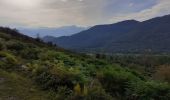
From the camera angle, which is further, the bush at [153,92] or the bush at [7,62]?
the bush at [7,62]

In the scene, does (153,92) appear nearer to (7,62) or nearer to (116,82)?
(116,82)

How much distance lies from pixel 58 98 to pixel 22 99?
39.4 inches

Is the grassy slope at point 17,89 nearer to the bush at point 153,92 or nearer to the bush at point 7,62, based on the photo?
the bush at point 7,62

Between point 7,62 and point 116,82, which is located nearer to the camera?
point 116,82

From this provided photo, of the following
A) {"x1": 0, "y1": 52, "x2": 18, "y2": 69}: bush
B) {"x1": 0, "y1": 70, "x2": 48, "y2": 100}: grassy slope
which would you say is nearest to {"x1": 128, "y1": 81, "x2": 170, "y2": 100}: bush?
{"x1": 0, "y1": 70, "x2": 48, "y2": 100}: grassy slope

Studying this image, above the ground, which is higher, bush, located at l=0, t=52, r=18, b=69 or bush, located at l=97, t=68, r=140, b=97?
bush, located at l=0, t=52, r=18, b=69

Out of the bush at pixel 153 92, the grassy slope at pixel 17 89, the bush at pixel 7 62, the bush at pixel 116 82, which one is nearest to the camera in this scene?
the bush at pixel 153 92

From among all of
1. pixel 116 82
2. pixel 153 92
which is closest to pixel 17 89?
pixel 116 82

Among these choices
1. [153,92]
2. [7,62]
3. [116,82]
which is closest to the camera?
[153,92]

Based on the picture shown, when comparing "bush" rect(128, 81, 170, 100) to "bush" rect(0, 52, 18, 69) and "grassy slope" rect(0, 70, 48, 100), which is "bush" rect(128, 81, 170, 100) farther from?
"bush" rect(0, 52, 18, 69)

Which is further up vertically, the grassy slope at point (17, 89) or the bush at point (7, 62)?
the bush at point (7, 62)

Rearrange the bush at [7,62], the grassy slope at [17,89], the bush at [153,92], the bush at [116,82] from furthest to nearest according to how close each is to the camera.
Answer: the bush at [7,62] → the bush at [116,82] → the grassy slope at [17,89] → the bush at [153,92]

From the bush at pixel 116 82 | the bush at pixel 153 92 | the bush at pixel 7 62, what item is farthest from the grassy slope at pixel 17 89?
the bush at pixel 153 92

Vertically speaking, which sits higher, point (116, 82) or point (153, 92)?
point (116, 82)
